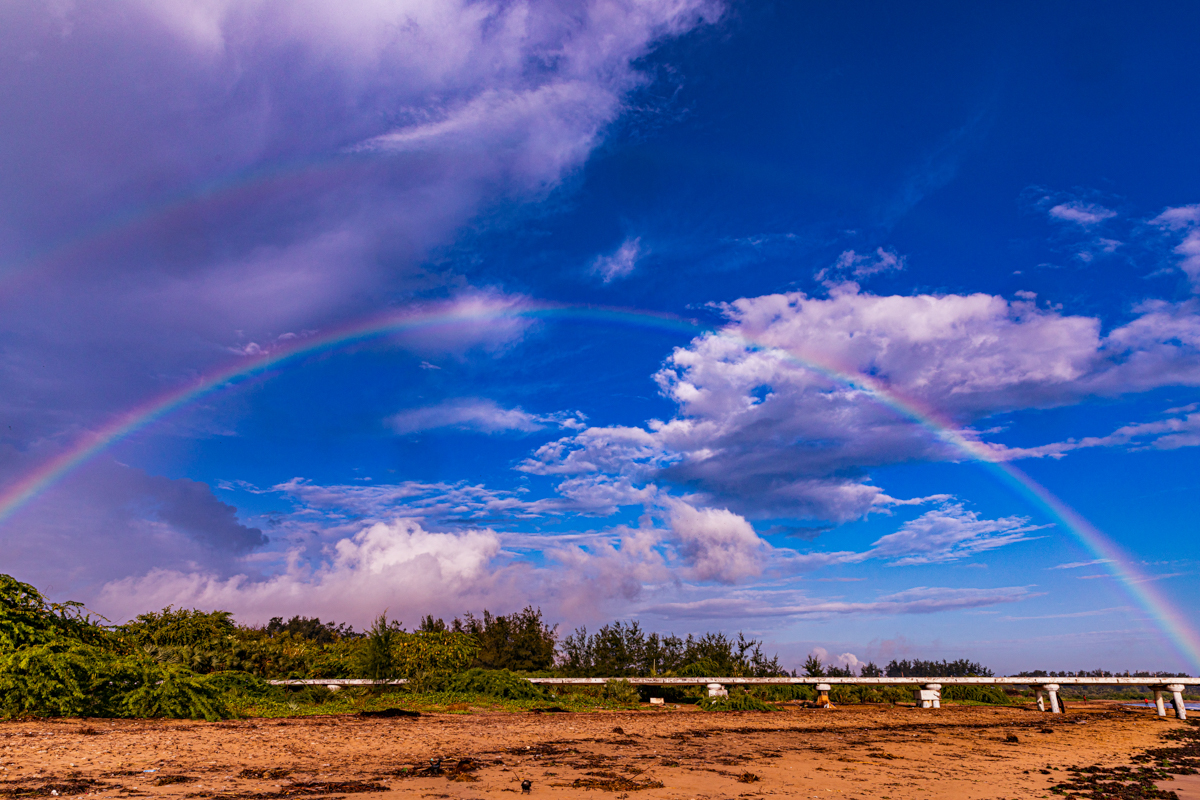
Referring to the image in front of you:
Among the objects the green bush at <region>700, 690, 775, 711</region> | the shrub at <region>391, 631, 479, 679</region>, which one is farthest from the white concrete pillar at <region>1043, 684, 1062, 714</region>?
the shrub at <region>391, 631, 479, 679</region>

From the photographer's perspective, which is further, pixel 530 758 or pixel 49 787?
pixel 530 758

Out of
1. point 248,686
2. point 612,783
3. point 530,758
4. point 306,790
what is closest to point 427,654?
point 248,686

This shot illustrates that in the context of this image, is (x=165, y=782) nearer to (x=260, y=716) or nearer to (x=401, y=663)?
(x=260, y=716)

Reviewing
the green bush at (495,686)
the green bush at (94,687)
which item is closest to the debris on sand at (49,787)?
the green bush at (94,687)

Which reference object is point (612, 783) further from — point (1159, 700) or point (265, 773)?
point (1159, 700)

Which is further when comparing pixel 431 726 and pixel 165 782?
pixel 431 726

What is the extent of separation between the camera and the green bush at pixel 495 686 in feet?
84.6

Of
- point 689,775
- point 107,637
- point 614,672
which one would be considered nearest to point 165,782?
point 689,775

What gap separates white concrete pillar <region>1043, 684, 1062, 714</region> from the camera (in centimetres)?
3156

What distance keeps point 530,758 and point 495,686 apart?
14.8 metres

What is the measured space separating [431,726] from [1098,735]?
19.9 m

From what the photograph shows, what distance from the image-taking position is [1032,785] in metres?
10.9

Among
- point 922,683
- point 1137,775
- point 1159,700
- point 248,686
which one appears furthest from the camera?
point 922,683

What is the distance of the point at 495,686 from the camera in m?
25.9
